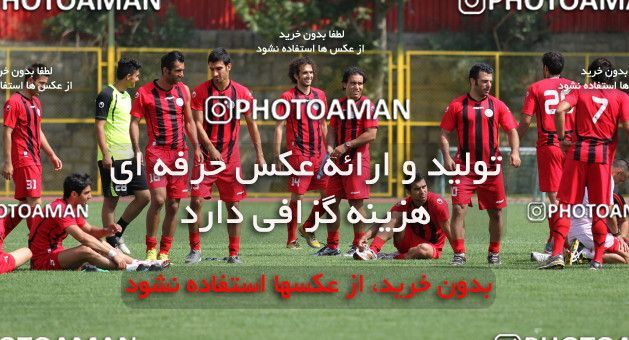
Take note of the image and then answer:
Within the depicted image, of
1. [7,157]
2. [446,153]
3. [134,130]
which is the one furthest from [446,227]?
[7,157]

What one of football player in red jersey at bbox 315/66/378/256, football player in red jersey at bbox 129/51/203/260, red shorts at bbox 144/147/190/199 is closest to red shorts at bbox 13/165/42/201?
football player in red jersey at bbox 129/51/203/260

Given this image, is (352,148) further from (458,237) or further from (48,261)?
(48,261)

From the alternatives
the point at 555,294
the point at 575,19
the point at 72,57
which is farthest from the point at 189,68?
the point at 555,294

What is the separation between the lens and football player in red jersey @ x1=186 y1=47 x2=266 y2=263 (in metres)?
13.8

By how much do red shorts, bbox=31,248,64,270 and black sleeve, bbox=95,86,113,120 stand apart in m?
2.46

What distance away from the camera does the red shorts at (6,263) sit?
12.6m

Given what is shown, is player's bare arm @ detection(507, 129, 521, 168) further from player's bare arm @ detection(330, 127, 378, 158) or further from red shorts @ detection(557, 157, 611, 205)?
player's bare arm @ detection(330, 127, 378, 158)

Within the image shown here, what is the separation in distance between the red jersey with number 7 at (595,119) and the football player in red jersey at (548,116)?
42.3 inches

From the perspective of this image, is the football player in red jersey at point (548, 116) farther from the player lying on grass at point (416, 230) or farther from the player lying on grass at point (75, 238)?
the player lying on grass at point (75, 238)

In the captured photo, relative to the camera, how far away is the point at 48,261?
42.8 feet

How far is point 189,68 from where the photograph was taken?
91.9 ft

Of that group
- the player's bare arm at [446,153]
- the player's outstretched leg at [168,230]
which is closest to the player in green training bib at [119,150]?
the player's outstretched leg at [168,230]

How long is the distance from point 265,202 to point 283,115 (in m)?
10.4

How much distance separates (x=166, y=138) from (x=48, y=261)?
1657mm
